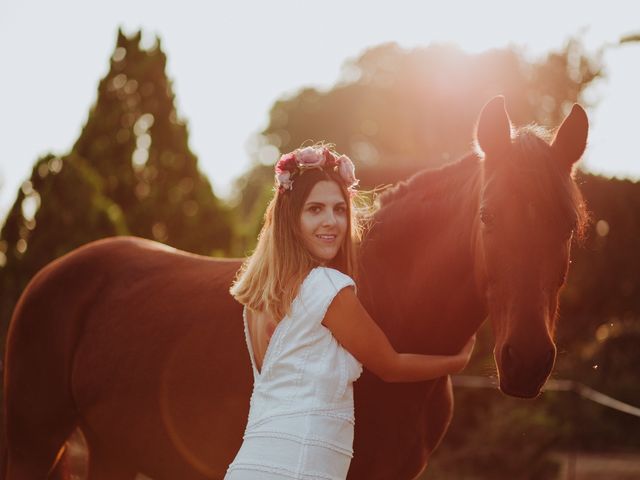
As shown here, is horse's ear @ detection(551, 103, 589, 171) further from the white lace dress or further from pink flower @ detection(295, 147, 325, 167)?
the white lace dress

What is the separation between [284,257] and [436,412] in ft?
3.48

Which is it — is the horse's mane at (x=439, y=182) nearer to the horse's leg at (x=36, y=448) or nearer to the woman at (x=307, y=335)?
the woman at (x=307, y=335)

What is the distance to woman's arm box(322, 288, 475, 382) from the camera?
105 inches

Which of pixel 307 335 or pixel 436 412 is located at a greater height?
pixel 307 335

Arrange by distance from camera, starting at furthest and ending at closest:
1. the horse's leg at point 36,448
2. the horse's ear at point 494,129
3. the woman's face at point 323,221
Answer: the horse's leg at point 36,448 → the horse's ear at point 494,129 → the woman's face at point 323,221

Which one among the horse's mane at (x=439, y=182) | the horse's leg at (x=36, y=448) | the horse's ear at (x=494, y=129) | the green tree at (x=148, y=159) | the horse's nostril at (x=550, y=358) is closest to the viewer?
the horse's nostril at (x=550, y=358)

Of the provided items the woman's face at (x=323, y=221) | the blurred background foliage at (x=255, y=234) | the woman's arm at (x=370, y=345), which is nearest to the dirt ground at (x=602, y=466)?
the blurred background foliage at (x=255, y=234)

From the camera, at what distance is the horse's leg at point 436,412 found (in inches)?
130

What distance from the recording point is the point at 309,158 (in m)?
2.87

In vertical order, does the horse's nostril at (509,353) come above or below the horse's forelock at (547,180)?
below

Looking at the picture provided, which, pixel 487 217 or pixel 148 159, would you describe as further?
pixel 148 159

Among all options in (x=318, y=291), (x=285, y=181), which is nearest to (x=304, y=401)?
(x=318, y=291)

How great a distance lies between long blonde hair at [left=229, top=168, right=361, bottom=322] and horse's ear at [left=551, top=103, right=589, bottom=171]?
0.84m

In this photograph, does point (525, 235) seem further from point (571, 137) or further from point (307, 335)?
point (307, 335)
